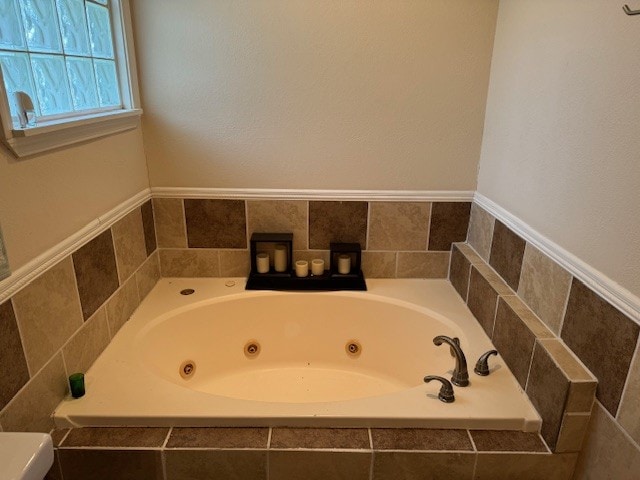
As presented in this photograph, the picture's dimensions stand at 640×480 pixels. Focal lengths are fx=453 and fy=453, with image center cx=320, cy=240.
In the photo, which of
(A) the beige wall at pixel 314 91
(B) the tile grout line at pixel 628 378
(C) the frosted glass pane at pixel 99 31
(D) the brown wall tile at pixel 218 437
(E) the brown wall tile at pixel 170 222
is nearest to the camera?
(B) the tile grout line at pixel 628 378

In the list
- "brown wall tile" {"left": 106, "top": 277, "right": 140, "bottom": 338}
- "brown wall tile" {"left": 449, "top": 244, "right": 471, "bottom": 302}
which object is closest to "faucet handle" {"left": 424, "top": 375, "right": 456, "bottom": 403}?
"brown wall tile" {"left": 449, "top": 244, "right": 471, "bottom": 302}

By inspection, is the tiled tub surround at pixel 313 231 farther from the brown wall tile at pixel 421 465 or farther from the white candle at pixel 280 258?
the brown wall tile at pixel 421 465

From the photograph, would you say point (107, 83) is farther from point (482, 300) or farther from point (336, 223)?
point (482, 300)

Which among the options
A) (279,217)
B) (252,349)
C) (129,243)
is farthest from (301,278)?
(129,243)

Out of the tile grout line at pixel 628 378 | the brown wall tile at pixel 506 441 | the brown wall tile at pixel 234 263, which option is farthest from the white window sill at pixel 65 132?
the tile grout line at pixel 628 378

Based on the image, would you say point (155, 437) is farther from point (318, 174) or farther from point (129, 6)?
point (129, 6)

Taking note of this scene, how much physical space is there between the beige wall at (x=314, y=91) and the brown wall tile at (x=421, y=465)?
3.79 ft

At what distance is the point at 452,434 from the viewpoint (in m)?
1.28

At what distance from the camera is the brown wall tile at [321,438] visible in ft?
4.04

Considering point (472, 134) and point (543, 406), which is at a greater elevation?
point (472, 134)

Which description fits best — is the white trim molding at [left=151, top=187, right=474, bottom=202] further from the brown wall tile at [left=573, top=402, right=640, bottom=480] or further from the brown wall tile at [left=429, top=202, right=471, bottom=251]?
the brown wall tile at [left=573, top=402, right=640, bottom=480]

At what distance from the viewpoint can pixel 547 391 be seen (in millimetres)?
1270

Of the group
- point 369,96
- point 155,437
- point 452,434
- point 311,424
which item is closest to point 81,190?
point 155,437

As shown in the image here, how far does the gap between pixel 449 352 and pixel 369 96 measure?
3.58 feet
